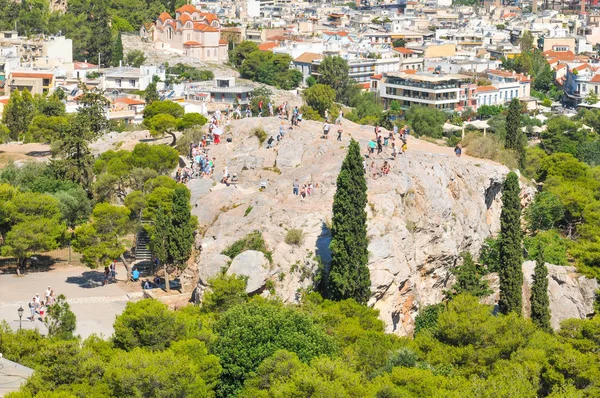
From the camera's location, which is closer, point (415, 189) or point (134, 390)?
point (134, 390)

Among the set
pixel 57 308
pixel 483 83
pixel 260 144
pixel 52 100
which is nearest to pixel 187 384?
pixel 57 308

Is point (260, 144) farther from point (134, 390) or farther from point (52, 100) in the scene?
point (52, 100)

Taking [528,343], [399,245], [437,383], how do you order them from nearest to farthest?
[437,383] → [528,343] → [399,245]

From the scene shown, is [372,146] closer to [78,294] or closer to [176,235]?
[176,235]

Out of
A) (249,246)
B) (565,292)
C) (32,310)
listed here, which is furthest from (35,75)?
(565,292)

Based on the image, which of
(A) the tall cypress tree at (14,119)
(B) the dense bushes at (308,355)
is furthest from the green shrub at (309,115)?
(B) the dense bushes at (308,355)

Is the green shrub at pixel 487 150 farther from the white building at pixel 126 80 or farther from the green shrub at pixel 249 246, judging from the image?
the white building at pixel 126 80
